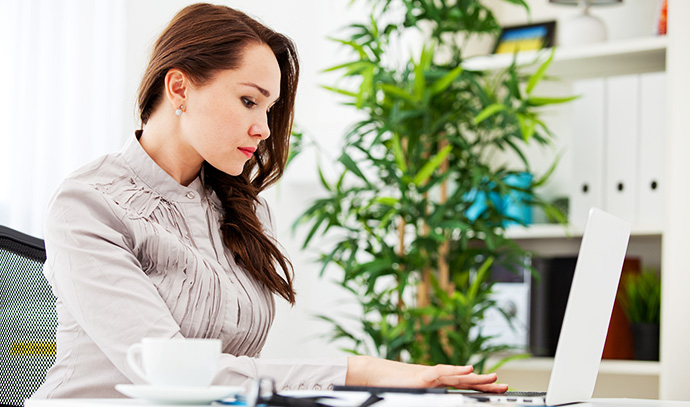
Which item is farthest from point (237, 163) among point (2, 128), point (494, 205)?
point (494, 205)

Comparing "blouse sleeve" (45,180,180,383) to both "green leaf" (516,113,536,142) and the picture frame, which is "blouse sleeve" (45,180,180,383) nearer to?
"green leaf" (516,113,536,142)

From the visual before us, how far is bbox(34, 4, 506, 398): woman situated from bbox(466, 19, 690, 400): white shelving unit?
1260 mm

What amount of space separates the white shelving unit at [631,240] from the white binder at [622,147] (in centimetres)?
9

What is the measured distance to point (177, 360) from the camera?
808 mm

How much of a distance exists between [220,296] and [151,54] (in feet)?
1.52

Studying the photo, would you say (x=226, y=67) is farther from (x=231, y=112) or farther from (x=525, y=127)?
(x=525, y=127)

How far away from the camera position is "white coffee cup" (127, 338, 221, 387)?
0.81 meters

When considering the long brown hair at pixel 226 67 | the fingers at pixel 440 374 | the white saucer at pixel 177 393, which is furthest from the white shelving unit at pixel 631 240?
the white saucer at pixel 177 393

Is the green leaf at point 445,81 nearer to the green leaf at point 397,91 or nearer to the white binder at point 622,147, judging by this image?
the green leaf at point 397,91

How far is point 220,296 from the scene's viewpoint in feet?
4.25

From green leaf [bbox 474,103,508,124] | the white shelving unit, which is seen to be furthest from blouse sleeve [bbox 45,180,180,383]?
the white shelving unit

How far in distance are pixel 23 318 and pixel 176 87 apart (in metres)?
0.45

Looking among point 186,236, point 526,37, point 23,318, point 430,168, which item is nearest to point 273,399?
point 186,236

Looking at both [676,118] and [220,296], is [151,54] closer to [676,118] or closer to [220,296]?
[220,296]
